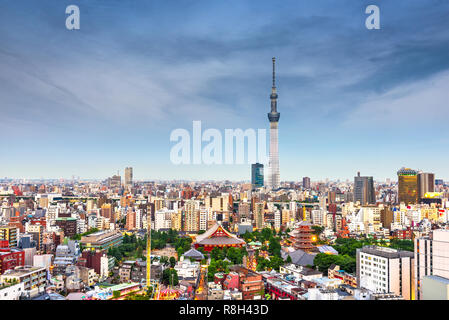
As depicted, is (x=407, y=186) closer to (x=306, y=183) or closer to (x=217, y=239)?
(x=306, y=183)

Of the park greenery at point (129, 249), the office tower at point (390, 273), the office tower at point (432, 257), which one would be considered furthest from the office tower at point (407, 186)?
the park greenery at point (129, 249)

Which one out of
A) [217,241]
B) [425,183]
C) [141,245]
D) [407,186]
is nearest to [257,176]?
[407,186]

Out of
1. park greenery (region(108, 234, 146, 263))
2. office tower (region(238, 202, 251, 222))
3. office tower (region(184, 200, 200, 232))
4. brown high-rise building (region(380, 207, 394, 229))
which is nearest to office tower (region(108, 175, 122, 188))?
office tower (region(184, 200, 200, 232))

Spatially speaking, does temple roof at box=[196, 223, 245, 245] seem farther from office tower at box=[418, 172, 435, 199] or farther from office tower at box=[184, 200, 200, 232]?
office tower at box=[418, 172, 435, 199]
